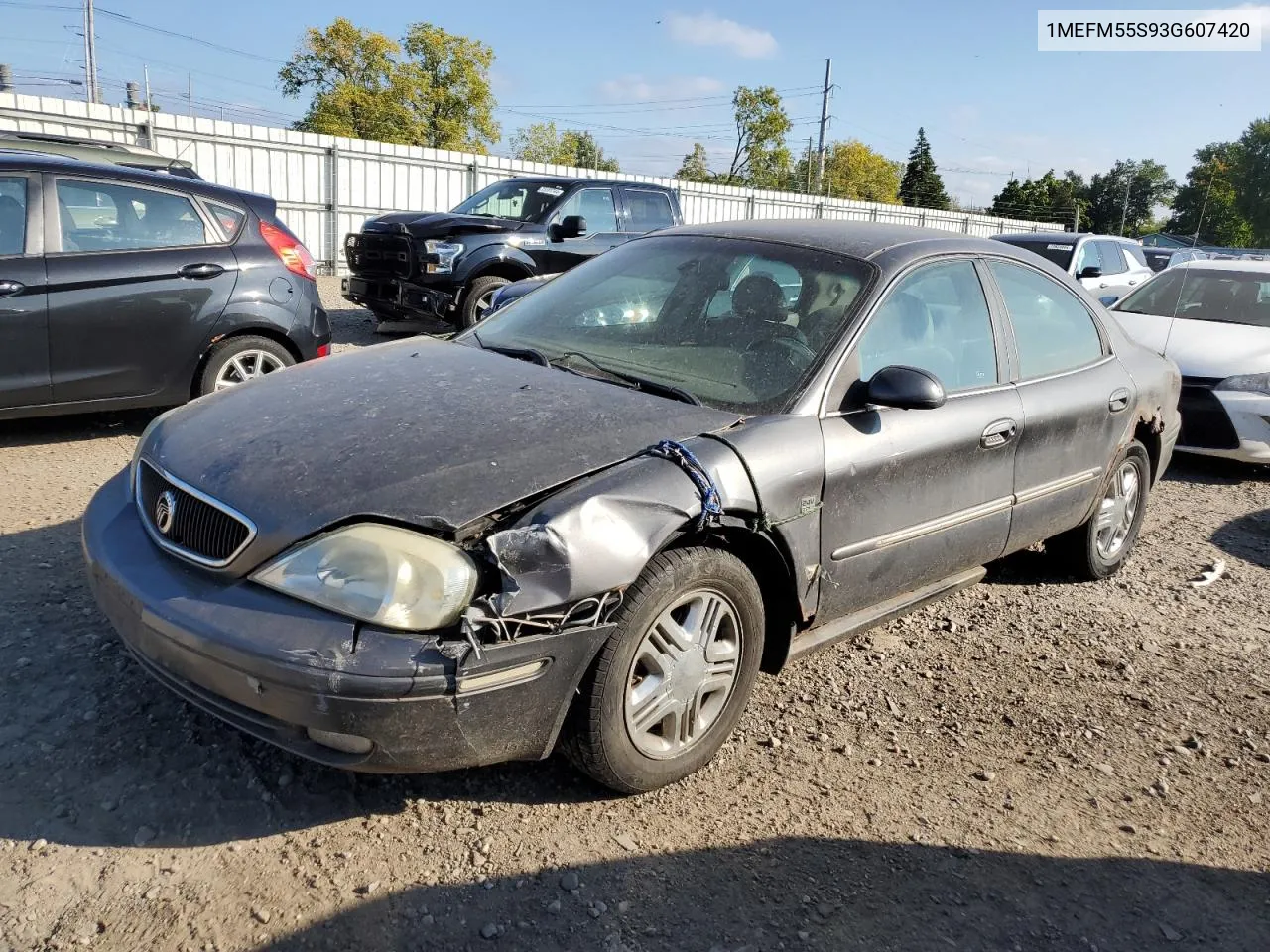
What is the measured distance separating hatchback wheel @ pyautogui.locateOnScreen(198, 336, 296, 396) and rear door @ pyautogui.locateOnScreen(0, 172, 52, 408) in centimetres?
88

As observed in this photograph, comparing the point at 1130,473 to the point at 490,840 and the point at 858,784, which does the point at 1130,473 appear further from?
the point at 490,840

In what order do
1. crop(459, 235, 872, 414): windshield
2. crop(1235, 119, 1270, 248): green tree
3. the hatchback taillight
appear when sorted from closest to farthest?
crop(459, 235, 872, 414): windshield → the hatchback taillight → crop(1235, 119, 1270, 248): green tree

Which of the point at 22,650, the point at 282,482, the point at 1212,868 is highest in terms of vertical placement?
the point at 282,482

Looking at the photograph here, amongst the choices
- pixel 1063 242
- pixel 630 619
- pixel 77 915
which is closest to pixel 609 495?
pixel 630 619

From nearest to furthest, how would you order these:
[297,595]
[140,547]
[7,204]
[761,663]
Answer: [297,595] < [140,547] < [761,663] < [7,204]

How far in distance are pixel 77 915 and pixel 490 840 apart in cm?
96

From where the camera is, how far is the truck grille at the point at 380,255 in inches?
391

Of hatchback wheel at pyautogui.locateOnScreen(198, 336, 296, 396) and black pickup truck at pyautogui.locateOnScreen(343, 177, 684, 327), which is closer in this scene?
hatchback wheel at pyautogui.locateOnScreen(198, 336, 296, 396)

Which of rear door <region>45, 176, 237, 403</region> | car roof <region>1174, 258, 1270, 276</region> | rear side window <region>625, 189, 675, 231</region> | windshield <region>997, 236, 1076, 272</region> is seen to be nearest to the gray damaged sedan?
rear door <region>45, 176, 237, 403</region>

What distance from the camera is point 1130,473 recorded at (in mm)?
4922

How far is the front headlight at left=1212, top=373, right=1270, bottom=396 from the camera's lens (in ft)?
22.9

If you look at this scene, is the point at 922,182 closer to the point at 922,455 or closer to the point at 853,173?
the point at 853,173

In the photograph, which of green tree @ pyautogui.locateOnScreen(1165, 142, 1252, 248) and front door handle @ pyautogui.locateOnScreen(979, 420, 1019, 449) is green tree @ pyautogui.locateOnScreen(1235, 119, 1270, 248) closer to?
green tree @ pyautogui.locateOnScreen(1165, 142, 1252, 248)

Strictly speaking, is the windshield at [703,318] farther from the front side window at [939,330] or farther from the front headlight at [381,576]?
the front headlight at [381,576]
